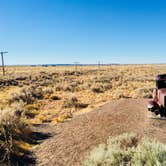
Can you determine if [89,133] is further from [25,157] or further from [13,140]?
[13,140]

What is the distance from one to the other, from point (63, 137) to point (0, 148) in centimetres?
211

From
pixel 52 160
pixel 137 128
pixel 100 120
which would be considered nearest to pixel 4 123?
pixel 52 160

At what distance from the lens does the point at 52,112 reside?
15.8m

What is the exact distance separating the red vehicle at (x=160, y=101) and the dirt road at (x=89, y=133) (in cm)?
51

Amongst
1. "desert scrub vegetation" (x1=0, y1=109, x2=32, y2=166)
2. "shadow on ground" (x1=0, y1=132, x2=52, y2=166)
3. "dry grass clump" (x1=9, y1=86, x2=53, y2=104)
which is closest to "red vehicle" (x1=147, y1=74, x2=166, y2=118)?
"shadow on ground" (x1=0, y1=132, x2=52, y2=166)

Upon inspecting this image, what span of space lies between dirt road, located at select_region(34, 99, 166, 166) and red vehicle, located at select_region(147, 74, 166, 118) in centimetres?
51

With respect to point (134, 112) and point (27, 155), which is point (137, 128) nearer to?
point (134, 112)

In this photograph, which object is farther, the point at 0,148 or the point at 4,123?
the point at 4,123

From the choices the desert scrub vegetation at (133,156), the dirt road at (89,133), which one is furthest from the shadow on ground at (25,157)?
the desert scrub vegetation at (133,156)

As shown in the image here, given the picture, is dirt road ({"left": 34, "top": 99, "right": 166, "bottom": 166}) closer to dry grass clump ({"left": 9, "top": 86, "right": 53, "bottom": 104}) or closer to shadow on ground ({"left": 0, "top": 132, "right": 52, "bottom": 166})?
shadow on ground ({"left": 0, "top": 132, "right": 52, "bottom": 166})

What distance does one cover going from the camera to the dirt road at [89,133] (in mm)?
6809

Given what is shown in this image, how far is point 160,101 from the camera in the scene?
10.5 m

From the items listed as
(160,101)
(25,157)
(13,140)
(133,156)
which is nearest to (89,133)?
(25,157)

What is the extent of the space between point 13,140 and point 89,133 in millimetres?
2513
